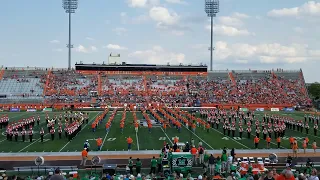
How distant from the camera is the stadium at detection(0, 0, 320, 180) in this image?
13.8m

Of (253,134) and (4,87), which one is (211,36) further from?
(253,134)

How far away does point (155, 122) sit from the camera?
3108cm

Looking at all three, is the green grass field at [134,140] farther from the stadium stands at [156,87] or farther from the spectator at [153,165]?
the stadium stands at [156,87]

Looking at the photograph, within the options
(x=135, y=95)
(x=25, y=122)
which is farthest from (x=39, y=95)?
(x=25, y=122)

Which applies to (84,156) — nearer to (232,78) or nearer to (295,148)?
(295,148)

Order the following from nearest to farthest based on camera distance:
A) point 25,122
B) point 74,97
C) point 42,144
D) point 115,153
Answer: point 115,153, point 42,144, point 25,122, point 74,97

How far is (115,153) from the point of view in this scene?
17422 mm

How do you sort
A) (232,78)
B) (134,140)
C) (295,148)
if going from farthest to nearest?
(232,78)
(134,140)
(295,148)

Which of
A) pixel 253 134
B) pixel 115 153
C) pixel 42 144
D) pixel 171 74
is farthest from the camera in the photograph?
pixel 171 74

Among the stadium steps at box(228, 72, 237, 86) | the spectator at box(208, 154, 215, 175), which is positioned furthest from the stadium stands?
the spectator at box(208, 154, 215, 175)

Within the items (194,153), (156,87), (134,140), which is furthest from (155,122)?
(156,87)

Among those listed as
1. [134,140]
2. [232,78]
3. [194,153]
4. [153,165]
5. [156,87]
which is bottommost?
[134,140]

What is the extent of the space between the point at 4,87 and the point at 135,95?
17797mm

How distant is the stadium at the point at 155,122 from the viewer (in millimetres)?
13820
